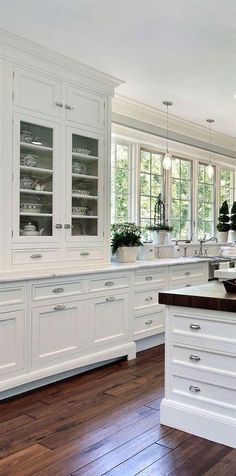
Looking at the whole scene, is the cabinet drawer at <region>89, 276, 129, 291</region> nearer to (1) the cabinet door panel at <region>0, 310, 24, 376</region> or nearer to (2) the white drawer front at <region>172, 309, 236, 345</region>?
(1) the cabinet door panel at <region>0, 310, 24, 376</region>

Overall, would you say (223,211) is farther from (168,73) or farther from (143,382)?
(143,382)

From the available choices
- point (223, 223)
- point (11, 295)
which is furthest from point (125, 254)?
point (223, 223)

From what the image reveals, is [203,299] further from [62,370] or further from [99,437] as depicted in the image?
[62,370]

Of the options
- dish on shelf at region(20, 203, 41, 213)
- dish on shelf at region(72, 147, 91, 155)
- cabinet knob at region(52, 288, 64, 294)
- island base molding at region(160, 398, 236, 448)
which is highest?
dish on shelf at region(72, 147, 91, 155)

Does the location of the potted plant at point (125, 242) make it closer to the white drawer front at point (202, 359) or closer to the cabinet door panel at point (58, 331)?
the cabinet door panel at point (58, 331)

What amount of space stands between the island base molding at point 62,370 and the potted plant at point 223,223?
3091mm

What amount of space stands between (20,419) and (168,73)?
3.07m

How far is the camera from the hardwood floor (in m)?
2.15

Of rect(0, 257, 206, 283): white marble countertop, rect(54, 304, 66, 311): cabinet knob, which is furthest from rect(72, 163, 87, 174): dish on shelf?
rect(54, 304, 66, 311): cabinet knob

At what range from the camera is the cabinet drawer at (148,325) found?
13.7 ft

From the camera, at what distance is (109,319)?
3809 millimetres

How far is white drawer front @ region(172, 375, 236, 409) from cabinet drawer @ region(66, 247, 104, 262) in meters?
1.50

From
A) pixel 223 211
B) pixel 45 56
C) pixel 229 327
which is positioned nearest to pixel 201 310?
pixel 229 327

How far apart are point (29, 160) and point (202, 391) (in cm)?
211
